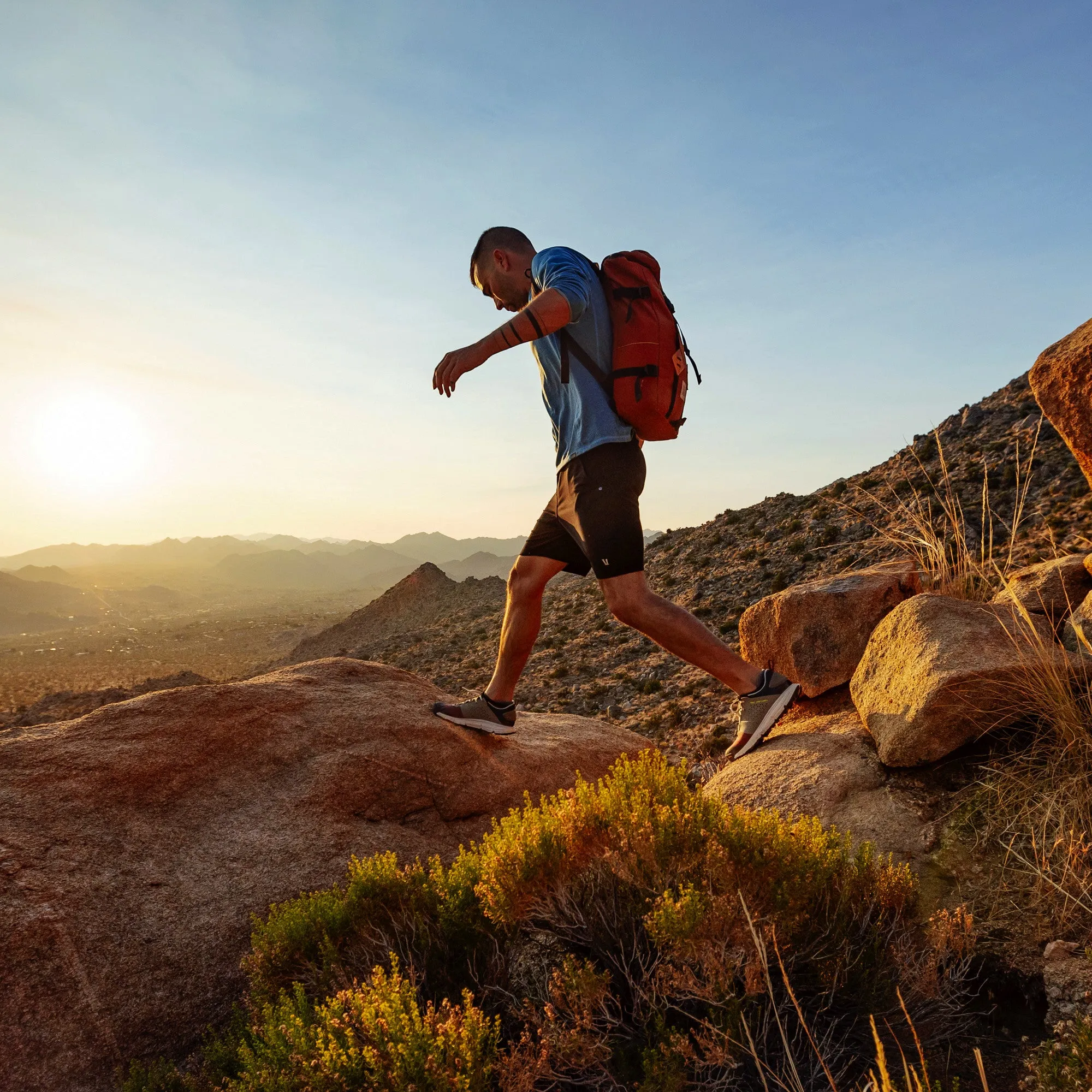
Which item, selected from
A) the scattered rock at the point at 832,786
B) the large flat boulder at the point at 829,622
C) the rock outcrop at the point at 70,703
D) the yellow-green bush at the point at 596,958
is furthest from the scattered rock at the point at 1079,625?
the rock outcrop at the point at 70,703

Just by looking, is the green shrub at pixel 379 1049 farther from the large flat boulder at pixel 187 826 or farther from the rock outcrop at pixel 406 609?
the rock outcrop at pixel 406 609

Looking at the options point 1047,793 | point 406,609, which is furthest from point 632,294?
point 406,609

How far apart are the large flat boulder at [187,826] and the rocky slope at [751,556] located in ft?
11.7

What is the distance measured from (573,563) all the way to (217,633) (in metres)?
78.2

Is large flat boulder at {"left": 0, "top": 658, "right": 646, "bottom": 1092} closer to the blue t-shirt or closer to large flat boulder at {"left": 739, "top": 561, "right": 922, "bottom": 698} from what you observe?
large flat boulder at {"left": 739, "top": 561, "right": 922, "bottom": 698}

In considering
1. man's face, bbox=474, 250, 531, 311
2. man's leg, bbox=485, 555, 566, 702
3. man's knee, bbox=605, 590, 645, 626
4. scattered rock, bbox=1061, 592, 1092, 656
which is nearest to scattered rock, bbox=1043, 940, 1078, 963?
scattered rock, bbox=1061, 592, 1092, 656

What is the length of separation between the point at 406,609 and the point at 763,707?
137ft

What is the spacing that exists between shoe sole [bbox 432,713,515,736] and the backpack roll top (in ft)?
6.18

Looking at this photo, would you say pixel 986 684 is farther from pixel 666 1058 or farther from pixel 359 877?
pixel 359 877

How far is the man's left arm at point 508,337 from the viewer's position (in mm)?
3039

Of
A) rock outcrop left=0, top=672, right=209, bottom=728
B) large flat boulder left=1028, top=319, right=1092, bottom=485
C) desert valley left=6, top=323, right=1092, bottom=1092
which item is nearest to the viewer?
desert valley left=6, top=323, right=1092, bottom=1092

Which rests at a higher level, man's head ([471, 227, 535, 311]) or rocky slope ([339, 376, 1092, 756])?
man's head ([471, 227, 535, 311])

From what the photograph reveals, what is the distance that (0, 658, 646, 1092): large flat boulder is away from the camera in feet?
8.40

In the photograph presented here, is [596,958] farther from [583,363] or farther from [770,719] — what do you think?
[583,363]
